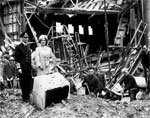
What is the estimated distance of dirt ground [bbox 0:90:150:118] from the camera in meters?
8.23

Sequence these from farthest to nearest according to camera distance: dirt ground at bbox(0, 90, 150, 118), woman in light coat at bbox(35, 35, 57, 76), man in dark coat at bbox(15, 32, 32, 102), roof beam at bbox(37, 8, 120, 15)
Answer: roof beam at bbox(37, 8, 120, 15) < woman in light coat at bbox(35, 35, 57, 76) < man in dark coat at bbox(15, 32, 32, 102) < dirt ground at bbox(0, 90, 150, 118)

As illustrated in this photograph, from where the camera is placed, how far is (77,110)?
8508 mm

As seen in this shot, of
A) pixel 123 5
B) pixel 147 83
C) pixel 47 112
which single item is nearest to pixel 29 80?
pixel 47 112

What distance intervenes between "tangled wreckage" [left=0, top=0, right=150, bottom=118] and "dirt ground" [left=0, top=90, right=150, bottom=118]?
0.10 ft

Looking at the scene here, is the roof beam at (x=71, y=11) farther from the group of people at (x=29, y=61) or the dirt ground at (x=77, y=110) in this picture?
the dirt ground at (x=77, y=110)

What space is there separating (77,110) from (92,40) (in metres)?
13.9

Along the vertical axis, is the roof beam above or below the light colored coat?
above

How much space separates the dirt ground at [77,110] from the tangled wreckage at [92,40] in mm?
31

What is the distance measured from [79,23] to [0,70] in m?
9.31

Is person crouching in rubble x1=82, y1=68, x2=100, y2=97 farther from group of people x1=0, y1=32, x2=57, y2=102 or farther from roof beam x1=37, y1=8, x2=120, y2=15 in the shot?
roof beam x1=37, y1=8, x2=120, y2=15

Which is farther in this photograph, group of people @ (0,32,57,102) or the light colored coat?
the light colored coat

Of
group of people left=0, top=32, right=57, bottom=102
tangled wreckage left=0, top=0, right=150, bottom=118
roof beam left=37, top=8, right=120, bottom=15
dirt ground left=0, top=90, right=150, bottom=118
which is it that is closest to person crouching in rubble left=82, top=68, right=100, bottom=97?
tangled wreckage left=0, top=0, right=150, bottom=118

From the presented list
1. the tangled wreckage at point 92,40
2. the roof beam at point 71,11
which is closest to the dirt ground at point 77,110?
the tangled wreckage at point 92,40

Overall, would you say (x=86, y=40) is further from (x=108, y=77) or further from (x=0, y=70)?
(x=0, y=70)
